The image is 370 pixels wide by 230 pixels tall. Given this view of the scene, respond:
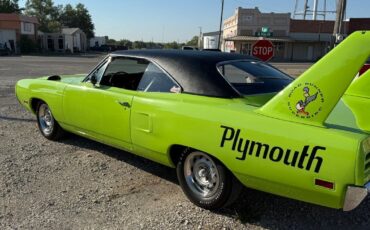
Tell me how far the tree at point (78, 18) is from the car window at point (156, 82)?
105140 millimetres

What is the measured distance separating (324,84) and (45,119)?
460 centimetres

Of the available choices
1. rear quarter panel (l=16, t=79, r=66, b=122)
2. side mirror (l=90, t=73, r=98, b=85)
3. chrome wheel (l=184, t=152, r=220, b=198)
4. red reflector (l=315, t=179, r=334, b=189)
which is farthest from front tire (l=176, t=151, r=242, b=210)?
rear quarter panel (l=16, t=79, r=66, b=122)

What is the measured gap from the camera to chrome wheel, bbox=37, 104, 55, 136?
20.5 feet

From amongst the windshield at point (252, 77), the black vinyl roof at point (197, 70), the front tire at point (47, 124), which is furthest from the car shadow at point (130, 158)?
the windshield at point (252, 77)

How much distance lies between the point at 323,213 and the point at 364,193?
3.57ft

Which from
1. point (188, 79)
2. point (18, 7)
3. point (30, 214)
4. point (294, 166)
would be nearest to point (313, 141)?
point (294, 166)

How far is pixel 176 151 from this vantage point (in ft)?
13.9

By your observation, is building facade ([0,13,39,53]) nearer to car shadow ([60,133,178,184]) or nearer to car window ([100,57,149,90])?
car shadow ([60,133,178,184])

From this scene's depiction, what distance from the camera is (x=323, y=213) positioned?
13.1ft

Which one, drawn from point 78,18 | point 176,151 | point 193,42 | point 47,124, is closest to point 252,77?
point 176,151

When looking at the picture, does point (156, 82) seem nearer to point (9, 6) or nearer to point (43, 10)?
point (9, 6)

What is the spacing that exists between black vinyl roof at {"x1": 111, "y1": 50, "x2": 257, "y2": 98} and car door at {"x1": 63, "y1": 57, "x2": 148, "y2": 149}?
0.34 metres

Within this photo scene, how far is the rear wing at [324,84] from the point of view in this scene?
3139 millimetres

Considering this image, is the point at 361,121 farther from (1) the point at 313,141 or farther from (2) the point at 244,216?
(2) the point at 244,216
